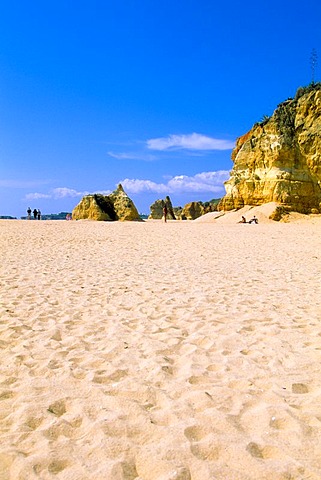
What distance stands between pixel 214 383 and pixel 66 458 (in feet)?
5.48

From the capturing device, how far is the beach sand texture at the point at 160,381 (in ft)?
8.41

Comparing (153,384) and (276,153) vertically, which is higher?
(276,153)

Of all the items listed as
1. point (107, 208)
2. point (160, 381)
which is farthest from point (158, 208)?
point (160, 381)

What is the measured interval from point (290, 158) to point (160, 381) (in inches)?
1363

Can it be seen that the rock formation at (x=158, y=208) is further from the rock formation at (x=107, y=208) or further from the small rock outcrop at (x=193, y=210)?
the rock formation at (x=107, y=208)

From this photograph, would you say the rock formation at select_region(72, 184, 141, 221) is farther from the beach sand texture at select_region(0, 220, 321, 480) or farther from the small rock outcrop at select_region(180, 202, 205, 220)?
the beach sand texture at select_region(0, 220, 321, 480)

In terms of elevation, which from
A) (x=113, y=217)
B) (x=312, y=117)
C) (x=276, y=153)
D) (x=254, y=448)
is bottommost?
(x=254, y=448)

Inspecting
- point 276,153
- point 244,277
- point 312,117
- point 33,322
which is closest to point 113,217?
point 276,153

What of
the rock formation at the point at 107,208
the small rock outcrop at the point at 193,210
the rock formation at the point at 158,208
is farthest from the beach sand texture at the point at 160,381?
the rock formation at the point at 158,208

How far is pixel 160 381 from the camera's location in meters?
3.72

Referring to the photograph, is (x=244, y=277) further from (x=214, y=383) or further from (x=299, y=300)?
(x=214, y=383)

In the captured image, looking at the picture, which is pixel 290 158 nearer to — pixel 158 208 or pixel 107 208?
Answer: pixel 107 208

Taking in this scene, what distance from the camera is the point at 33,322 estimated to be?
5520mm

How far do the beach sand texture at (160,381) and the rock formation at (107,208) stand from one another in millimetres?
31132
